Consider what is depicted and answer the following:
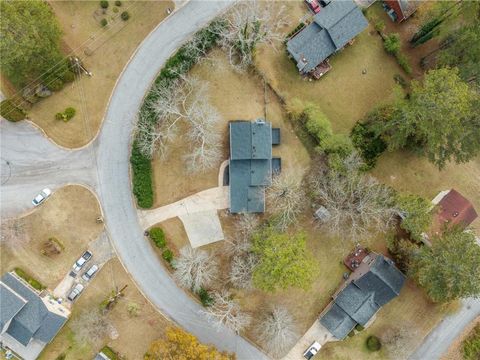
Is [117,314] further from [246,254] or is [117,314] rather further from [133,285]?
[246,254]

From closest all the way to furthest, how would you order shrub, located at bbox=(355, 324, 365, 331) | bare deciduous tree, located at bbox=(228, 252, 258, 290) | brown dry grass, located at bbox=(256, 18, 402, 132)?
bare deciduous tree, located at bbox=(228, 252, 258, 290)
shrub, located at bbox=(355, 324, 365, 331)
brown dry grass, located at bbox=(256, 18, 402, 132)

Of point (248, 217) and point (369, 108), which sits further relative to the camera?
point (369, 108)

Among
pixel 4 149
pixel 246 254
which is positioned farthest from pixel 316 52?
pixel 4 149

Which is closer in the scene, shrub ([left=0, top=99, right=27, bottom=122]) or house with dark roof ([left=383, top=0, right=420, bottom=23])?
shrub ([left=0, top=99, right=27, bottom=122])

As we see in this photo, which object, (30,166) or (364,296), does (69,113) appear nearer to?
(30,166)

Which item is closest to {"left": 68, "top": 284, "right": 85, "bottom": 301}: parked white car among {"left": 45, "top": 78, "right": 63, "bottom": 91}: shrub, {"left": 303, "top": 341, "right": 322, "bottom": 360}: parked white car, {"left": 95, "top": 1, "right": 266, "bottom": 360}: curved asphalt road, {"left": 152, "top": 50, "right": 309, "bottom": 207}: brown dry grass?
{"left": 95, "top": 1, "right": 266, "bottom": 360}: curved asphalt road

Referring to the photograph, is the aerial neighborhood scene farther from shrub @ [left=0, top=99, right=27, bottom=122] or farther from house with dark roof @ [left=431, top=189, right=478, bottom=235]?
shrub @ [left=0, top=99, right=27, bottom=122]
